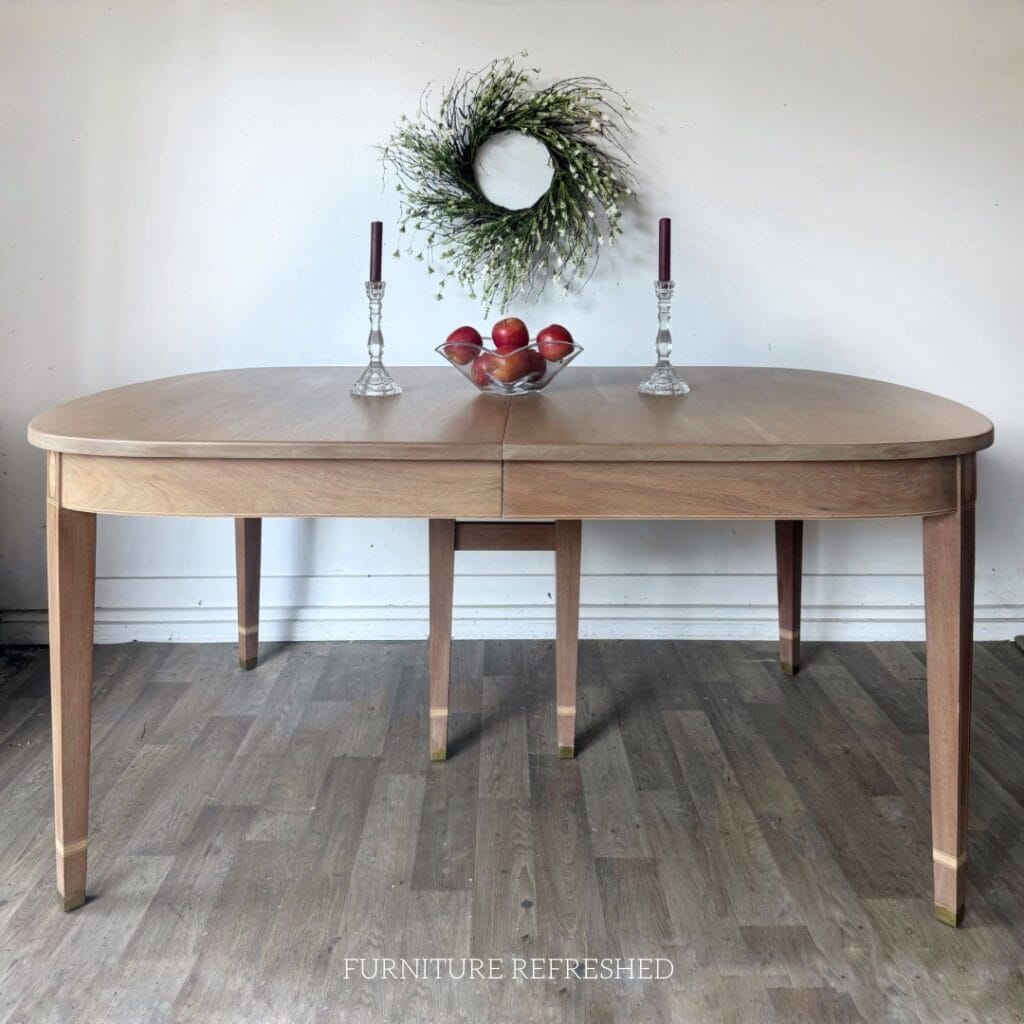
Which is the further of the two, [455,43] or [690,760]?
[455,43]

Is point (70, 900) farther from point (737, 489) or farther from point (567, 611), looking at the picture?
point (737, 489)

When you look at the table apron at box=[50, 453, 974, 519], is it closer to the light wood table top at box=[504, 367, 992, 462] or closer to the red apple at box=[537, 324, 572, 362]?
the light wood table top at box=[504, 367, 992, 462]

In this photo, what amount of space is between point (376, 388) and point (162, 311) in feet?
3.18

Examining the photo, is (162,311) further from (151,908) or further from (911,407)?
(911,407)

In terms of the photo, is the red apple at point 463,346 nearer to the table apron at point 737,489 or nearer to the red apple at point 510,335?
the red apple at point 510,335

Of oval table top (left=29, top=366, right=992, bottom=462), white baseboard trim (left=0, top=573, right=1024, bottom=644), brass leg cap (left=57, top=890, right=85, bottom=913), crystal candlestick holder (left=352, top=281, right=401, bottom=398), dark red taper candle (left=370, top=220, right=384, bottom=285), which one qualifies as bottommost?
brass leg cap (left=57, top=890, right=85, bottom=913)

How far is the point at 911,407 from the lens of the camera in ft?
5.99

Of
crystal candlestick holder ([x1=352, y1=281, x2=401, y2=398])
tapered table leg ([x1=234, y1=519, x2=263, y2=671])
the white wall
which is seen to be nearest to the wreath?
the white wall

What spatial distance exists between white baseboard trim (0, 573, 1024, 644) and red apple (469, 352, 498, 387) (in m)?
0.96

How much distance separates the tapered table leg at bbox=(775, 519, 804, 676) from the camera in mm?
2506

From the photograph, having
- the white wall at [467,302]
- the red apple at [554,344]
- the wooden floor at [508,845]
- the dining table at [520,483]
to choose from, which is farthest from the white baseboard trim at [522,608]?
A: the dining table at [520,483]

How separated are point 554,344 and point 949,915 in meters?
1.15

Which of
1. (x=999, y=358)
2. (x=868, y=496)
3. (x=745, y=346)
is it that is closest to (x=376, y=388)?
(x=868, y=496)

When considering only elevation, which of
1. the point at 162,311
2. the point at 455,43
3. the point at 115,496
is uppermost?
the point at 455,43
